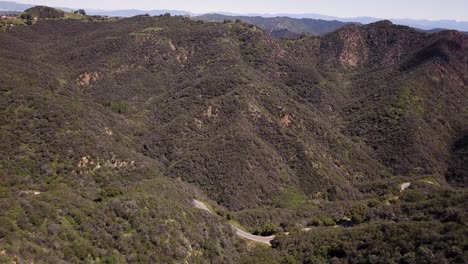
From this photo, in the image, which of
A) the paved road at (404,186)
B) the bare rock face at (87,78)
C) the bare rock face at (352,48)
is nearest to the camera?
the paved road at (404,186)

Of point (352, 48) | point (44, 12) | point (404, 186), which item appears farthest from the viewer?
point (44, 12)

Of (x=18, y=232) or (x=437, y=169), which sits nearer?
(x=18, y=232)

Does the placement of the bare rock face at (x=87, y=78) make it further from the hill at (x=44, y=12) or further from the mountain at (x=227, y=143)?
the hill at (x=44, y=12)

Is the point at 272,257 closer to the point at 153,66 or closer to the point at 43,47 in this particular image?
the point at 153,66

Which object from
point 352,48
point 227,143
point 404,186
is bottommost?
point 404,186

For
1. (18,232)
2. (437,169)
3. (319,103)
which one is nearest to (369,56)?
(319,103)

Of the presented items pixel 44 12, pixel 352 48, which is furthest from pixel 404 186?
pixel 44 12

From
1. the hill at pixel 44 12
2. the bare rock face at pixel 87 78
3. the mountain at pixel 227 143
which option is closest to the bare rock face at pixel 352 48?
the mountain at pixel 227 143

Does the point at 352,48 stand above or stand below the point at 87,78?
above

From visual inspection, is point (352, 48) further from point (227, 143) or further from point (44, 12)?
point (44, 12)
